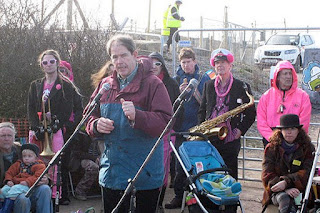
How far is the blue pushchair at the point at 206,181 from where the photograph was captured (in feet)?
17.0

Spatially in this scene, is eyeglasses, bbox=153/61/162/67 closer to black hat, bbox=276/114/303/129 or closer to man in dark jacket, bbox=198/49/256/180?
man in dark jacket, bbox=198/49/256/180

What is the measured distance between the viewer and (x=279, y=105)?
20.4 ft

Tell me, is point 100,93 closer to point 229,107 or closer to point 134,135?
point 134,135

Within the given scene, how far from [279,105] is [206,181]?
5.18 ft

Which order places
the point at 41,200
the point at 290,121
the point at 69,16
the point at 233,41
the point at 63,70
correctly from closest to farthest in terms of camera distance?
the point at 41,200 → the point at 290,121 → the point at 63,70 → the point at 69,16 → the point at 233,41

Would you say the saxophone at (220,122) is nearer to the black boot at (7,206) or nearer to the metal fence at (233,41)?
the black boot at (7,206)

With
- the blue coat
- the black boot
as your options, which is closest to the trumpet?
the black boot

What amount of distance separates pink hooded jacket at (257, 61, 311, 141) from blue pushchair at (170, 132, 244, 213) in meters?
0.89

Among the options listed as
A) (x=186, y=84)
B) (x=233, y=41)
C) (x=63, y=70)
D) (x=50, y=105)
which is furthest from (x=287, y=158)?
(x=233, y=41)

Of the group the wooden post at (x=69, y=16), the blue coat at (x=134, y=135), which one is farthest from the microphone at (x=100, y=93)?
the wooden post at (x=69, y=16)

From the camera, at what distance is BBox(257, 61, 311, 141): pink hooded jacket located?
6.11 m

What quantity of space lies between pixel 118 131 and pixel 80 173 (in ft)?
12.1

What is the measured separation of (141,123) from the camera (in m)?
3.71

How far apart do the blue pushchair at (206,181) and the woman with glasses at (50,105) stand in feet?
5.66
